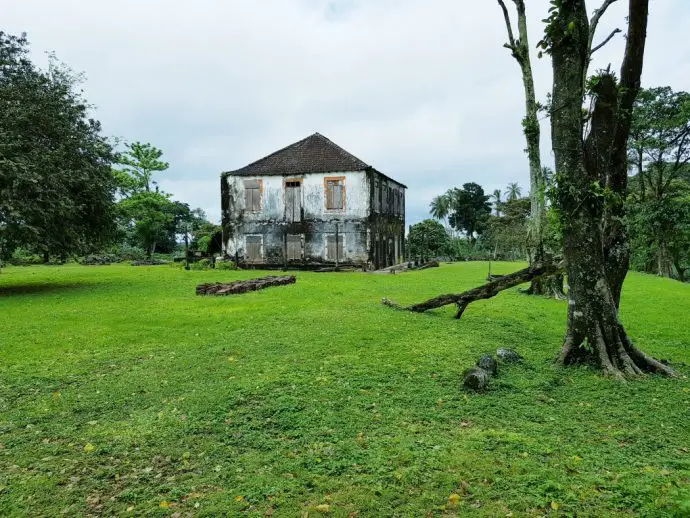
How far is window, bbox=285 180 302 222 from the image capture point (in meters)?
30.9

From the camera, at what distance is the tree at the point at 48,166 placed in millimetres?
16266

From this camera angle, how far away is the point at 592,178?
23.9 feet

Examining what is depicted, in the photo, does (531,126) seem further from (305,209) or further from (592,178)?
(305,209)

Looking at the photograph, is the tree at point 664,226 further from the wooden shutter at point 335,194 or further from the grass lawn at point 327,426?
the grass lawn at point 327,426

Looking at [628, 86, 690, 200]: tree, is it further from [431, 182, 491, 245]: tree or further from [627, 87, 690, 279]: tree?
[431, 182, 491, 245]: tree

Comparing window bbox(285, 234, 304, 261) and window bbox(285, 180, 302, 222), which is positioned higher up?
window bbox(285, 180, 302, 222)

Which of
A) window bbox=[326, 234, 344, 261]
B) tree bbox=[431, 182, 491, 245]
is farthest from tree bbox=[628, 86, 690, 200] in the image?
tree bbox=[431, 182, 491, 245]

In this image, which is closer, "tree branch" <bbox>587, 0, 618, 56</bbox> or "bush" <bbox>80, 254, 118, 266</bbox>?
"tree branch" <bbox>587, 0, 618, 56</bbox>

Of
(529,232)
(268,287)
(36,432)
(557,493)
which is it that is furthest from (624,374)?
(268,287)

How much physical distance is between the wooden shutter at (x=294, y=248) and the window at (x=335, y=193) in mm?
2855

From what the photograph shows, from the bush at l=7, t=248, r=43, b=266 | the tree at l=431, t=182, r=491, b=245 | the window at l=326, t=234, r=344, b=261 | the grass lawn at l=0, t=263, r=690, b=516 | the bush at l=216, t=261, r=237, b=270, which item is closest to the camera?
the grass lawn at l=0, t=263, r=690, b=516

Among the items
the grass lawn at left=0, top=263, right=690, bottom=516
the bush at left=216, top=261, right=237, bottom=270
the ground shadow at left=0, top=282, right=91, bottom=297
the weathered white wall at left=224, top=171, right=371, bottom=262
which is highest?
the weathered white wall at left=224, top=171, right=371, bottom=262

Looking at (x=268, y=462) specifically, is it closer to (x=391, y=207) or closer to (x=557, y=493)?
(x=557, y=493)

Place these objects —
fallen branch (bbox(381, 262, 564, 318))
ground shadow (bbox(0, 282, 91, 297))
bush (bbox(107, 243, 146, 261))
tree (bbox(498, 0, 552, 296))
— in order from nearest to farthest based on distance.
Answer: fallen branch (bbox(381, 262, 564, 318)), tree (bbox(498, 0, 552, 296)), ground shadow (bbox(0, 282, 91, 297)), bush (bbox(107, 243, 146, 261))
